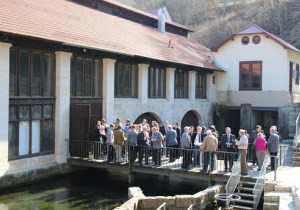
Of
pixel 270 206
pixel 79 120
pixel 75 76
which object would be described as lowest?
pixel 270 206

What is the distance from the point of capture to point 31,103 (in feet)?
54.2

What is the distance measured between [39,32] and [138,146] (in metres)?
5.98

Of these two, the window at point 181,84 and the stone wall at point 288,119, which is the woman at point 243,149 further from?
the stone wall at point 288,119

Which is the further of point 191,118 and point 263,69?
point 191,118

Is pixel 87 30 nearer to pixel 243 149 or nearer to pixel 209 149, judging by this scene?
pixel 209 149

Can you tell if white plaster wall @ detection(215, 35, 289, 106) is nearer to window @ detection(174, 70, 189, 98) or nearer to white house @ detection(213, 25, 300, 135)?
white house @ detection(213, 25, 300, 135)

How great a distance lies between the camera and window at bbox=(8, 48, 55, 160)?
15914 mm

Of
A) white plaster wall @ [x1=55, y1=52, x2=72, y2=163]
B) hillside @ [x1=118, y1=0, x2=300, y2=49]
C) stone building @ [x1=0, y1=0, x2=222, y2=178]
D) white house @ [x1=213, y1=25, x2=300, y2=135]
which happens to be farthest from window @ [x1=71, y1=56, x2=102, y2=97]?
hillside @ [x1=118, y1=0, x2=300, y2=49]

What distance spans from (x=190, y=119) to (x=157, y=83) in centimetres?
520

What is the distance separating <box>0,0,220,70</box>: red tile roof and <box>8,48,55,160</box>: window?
1.03m

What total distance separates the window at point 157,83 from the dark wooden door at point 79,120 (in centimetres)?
700

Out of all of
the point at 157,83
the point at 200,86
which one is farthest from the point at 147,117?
the point at 200,86

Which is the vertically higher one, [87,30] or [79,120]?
[87,30]

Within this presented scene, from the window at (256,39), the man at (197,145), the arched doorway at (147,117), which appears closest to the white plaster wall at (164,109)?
the arched doorway at (147,117)
